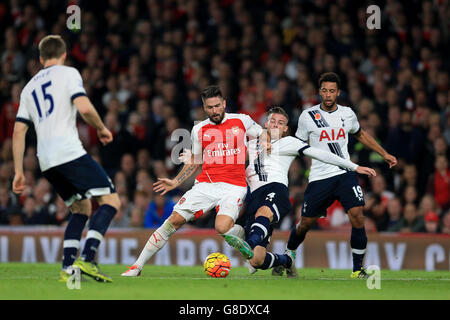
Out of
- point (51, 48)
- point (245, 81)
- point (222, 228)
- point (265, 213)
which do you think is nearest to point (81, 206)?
point (51, 48)

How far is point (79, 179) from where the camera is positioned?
23.7ft

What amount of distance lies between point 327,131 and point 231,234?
1754 mm

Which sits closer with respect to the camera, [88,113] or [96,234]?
[88,113]

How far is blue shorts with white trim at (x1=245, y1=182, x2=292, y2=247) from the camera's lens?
899cm

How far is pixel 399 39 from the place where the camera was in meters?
15.0

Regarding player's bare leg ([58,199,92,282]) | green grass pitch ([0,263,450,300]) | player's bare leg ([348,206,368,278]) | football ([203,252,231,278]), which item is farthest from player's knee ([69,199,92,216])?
player's bare leg ([348,206,368,278])

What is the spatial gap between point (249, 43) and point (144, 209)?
13.2ft

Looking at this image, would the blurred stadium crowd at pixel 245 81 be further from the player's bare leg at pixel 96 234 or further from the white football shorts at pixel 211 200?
the player's bare leg at pixel 96 234

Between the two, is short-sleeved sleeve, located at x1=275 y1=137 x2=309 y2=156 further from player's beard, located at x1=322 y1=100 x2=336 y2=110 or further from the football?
the football

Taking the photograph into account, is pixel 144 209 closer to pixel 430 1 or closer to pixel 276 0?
pixel 276 0

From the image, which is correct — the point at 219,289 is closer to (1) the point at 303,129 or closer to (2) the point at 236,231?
(2) the point at 236,231

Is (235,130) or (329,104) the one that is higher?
(329,104)

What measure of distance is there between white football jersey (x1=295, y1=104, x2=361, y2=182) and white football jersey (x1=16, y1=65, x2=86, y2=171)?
10.6ft

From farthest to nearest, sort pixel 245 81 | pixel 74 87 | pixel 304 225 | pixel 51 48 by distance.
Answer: pixel 245 81, pixel 304 225, pixel 51 48, pixel 74 87
